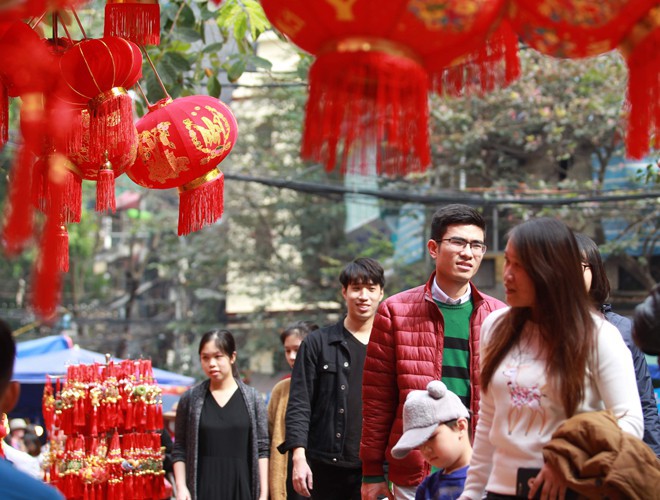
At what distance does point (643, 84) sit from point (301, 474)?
3833 mm

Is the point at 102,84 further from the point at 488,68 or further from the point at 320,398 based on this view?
the point at 320,398

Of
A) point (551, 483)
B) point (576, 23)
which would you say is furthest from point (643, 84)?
point (551, 483)

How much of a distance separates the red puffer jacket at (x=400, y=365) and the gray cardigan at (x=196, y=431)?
7.17ft

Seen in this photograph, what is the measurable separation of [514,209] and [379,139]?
512 inches

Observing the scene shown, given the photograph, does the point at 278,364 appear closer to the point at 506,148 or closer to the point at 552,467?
the point at 506,148

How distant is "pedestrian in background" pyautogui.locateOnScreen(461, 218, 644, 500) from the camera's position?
3.23 m

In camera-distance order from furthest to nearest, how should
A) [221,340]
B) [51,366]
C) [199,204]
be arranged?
[51,366], [221,340], [199,204]

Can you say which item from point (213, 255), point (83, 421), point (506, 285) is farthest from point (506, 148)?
point (506, 285)

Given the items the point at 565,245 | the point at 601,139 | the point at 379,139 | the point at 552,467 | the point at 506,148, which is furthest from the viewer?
the point at 506,148

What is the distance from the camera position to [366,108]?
8.97 ft

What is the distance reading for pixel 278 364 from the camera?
73.4ft

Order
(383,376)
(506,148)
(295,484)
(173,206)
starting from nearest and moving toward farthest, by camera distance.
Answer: (383,376) < (295,484) < (506,148) < (173,206)

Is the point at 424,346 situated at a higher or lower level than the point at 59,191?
lower

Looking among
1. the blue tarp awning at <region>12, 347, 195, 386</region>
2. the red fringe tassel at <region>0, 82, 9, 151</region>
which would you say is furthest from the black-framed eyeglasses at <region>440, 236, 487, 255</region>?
the blue tarp awning at <region>12, 347, 195, 386</region>
